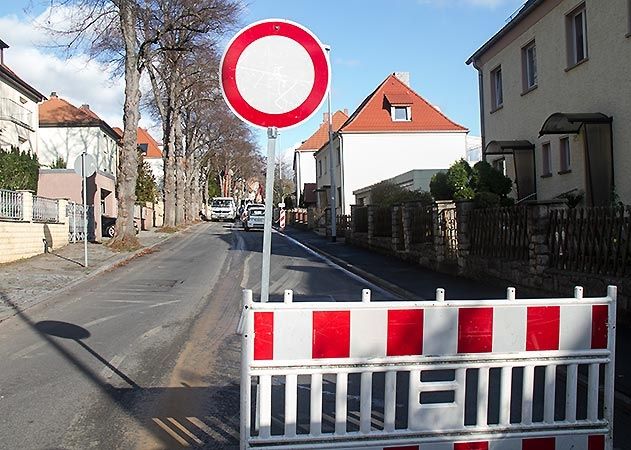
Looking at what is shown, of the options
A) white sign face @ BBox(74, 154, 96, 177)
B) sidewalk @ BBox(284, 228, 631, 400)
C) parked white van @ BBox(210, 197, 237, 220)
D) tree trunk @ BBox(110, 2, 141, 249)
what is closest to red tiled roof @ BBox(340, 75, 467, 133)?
tree trunk @ BBox(110, 2, 141, 249)

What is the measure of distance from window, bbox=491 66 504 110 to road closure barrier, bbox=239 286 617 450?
20.1 meters

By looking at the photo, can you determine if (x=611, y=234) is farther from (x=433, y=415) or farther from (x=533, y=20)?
(x=533, y=20)

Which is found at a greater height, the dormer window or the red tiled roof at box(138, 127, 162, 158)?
the red tiled roof at box(138, 127, 162, 158)

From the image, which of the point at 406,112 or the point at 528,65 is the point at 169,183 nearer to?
the point at 406,112

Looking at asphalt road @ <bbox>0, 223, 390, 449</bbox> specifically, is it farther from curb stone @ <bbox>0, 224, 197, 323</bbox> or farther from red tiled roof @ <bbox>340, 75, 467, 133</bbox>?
red tiled roof @ <bbox>340, 75, 467, 133</bbox>

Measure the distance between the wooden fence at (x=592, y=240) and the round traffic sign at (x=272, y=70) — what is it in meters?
6.55

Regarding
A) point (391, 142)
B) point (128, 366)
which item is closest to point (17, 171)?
point (128, 366)

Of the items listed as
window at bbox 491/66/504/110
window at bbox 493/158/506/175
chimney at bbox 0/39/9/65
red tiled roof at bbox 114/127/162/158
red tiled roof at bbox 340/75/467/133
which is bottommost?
window at bbox 493/158/506/175

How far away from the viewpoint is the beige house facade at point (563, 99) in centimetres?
1551

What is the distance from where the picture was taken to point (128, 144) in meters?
24.8

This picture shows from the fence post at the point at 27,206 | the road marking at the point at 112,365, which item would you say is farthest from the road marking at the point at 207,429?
the fence post at the point at 27,206

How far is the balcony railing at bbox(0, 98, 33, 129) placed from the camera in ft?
110

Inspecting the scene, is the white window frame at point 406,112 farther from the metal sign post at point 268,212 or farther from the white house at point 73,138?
the metal sign post at point 268,212

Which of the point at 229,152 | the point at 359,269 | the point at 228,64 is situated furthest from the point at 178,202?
the point at 228,64
